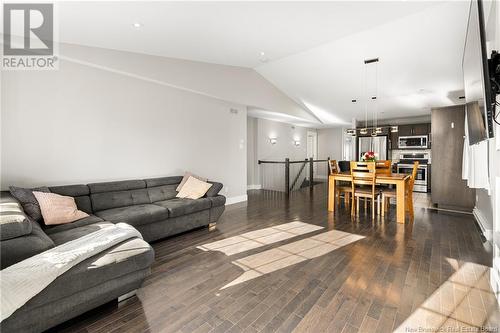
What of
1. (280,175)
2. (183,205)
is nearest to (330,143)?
(280,175)

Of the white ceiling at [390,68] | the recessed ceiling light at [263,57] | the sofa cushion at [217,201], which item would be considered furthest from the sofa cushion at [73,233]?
the white ceiling at [390,68]

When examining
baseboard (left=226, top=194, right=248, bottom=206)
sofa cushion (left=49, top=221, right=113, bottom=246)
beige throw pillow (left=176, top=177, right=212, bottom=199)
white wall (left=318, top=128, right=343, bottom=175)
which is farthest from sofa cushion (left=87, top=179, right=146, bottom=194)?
white wall (left=318, top=128, right=343, bottom=175)

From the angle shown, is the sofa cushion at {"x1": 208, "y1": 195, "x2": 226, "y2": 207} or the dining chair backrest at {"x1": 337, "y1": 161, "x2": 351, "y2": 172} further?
the dining chair backrest at {"x1": 337, "y1": 161, "x2": 351, "y2": 172}

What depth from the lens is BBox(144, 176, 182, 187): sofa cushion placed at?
4074 millimetres

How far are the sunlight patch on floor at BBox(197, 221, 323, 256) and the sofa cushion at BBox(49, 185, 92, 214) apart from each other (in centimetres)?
169

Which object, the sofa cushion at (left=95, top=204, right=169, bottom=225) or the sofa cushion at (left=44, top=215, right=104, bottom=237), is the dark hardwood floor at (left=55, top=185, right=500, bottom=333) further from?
the sofa cushion at (left=44, top=215, right=104, bottom=237)

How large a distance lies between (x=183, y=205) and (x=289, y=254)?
176 centimetres

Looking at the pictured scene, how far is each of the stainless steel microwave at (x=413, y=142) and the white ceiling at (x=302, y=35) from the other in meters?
2.53

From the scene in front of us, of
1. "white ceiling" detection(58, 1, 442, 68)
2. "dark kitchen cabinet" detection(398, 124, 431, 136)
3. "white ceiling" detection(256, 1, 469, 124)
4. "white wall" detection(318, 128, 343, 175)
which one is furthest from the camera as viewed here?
"white wall" detection(318, 128, 343, 175)

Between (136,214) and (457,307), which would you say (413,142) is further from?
(136,214)

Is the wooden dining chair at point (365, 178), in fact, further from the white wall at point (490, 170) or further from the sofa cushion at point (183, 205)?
the sofa cushion at point (183, 205)

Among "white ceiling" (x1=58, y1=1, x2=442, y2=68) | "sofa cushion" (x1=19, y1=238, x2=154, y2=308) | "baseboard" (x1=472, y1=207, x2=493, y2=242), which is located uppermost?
"white ceiling" (x1=58, y1=1, x2=442, y2=68)

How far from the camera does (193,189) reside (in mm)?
4172

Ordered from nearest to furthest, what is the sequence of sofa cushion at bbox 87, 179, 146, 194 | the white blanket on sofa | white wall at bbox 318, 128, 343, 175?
the white blanket on sofa
sofa cushion at bbox 87, 179, 146, 194
white wall at bbox 318, 128, 343, 175
